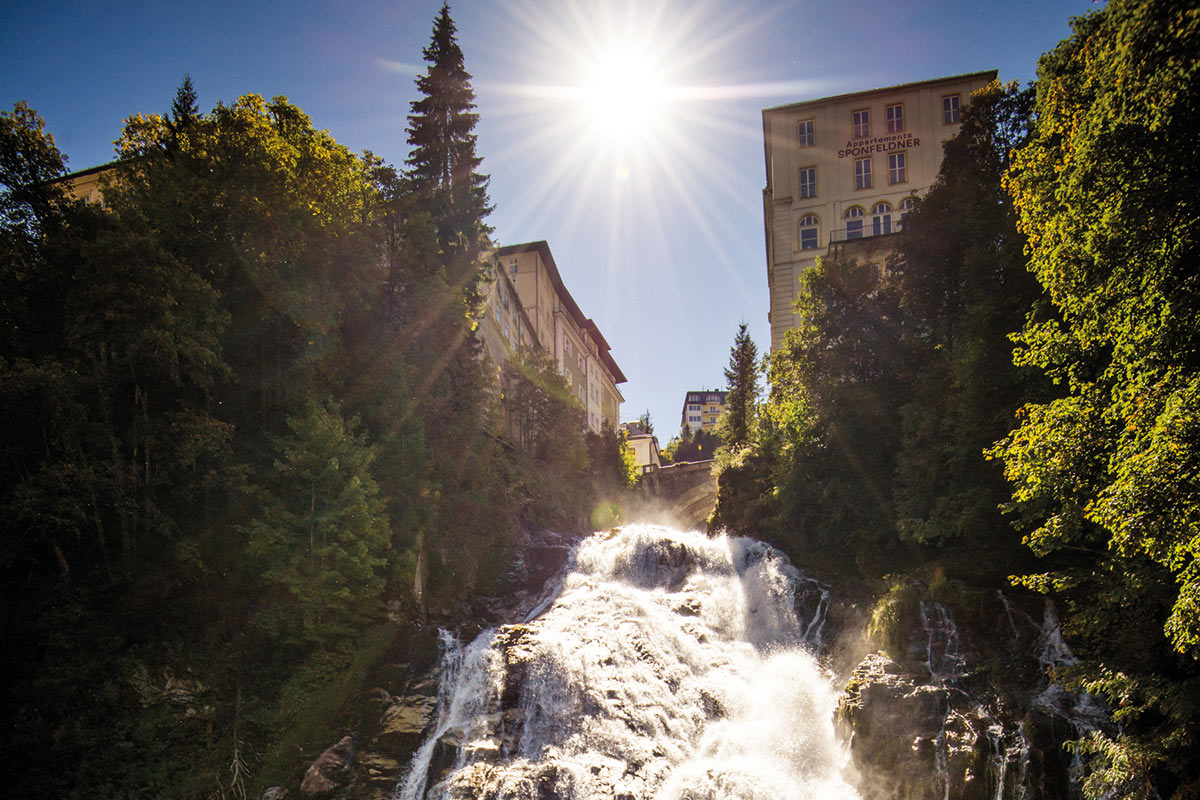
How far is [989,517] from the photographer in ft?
62.6

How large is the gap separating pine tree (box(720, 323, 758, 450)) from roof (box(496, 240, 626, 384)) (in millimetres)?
17343

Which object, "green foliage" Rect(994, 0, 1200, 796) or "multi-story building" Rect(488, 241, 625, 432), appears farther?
"multi-story building" Rect(488, 241, 625, 432)

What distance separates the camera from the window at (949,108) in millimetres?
45250

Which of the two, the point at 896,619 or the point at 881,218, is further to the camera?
the point at 881,218

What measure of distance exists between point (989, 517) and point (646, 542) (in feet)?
47.5

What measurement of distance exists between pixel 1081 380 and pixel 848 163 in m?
37.8

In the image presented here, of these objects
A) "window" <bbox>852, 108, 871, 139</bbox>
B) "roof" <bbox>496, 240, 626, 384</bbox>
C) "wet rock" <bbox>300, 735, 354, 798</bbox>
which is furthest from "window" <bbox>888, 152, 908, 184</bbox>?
"wet rock" <bbox>300, 735, 354, 798</bbox>

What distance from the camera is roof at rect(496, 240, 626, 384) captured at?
5484cm

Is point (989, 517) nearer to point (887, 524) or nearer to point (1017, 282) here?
point (887, 524)

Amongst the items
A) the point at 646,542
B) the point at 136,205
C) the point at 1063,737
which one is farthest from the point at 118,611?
the point at 1063,737

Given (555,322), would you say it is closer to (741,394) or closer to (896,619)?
(741,394)

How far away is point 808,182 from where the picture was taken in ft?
158

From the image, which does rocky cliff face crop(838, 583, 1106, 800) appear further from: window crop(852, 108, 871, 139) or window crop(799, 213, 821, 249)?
window crop(852, 108, 871, 139)

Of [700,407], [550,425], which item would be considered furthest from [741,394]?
[700,407]
